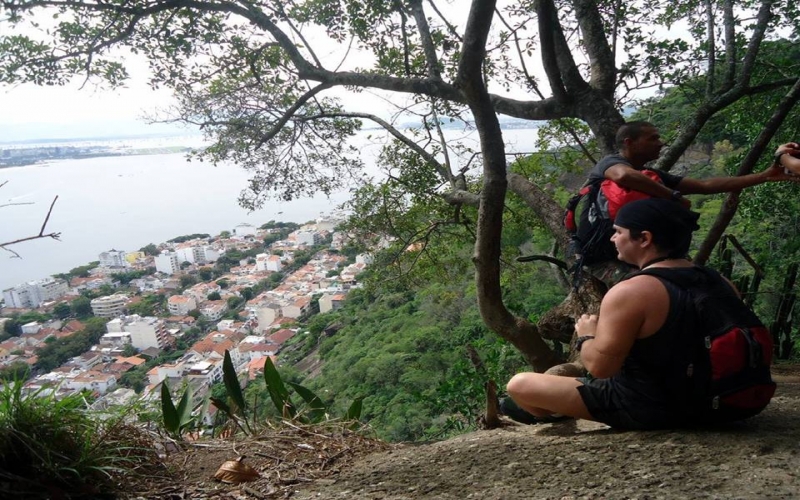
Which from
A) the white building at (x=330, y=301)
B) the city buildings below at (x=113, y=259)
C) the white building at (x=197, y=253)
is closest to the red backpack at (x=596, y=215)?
the city buildings below at (x=113, y=259)

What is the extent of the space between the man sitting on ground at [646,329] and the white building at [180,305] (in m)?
12.3

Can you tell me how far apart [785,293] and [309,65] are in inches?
218

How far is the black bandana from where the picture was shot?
1.95m

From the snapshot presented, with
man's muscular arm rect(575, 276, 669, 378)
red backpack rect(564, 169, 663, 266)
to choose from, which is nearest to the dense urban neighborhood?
man's muscular arm rect(575, 276, 669, 378)

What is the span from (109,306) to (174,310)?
3328 millimetres

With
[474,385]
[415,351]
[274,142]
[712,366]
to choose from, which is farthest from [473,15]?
[415,351]

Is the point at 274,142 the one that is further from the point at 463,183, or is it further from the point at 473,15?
the point at 473,15

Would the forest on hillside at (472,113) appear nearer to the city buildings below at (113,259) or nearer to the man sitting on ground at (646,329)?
the man sitting on ground at (646,329)

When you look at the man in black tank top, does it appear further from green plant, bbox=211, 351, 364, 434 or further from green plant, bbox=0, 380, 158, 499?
green plant, bbox=0, 380, 158, 499

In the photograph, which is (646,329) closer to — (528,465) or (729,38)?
(528,465)

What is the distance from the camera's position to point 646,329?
74.7 inches

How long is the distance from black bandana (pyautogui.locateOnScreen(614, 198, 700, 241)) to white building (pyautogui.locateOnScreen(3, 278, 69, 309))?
7810 mm

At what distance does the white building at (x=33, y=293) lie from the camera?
7.05 meters

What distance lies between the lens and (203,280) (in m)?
16.0
